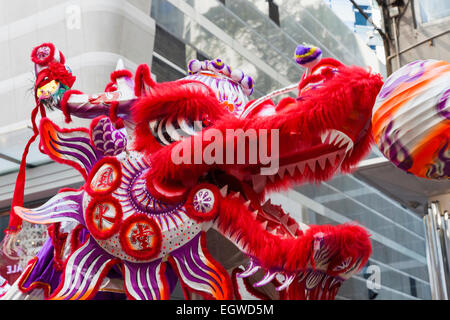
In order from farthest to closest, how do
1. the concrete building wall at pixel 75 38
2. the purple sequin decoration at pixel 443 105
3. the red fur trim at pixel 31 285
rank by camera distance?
the concrete building wall at pixel 75 38
the red fur trim at pixel 31 285
the purple sequin decoration at pixel 443 105

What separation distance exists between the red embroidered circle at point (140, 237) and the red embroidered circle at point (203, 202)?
13cm

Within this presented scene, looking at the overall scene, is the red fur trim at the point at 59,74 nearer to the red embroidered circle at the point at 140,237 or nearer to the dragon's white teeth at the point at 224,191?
the red embroidered circle at the point at 140,237

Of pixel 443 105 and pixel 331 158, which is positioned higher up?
pixel 331 158

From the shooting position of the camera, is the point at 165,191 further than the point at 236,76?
No

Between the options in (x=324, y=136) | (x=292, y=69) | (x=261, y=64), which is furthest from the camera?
(x=292, y=69)

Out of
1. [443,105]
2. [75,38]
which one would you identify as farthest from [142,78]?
[75,38]

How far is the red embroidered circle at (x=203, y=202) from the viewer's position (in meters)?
2.00

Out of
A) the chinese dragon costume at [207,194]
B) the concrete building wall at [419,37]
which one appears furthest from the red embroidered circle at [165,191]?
the concrete building wall at [419,37]

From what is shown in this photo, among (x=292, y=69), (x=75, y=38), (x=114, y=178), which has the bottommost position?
(x=114, y=178)

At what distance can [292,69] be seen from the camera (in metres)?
4.08

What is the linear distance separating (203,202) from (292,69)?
2256mm

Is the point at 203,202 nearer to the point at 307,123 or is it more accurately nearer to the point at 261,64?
the point at 307,123

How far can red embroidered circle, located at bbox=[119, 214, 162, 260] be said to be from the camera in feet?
6.64
